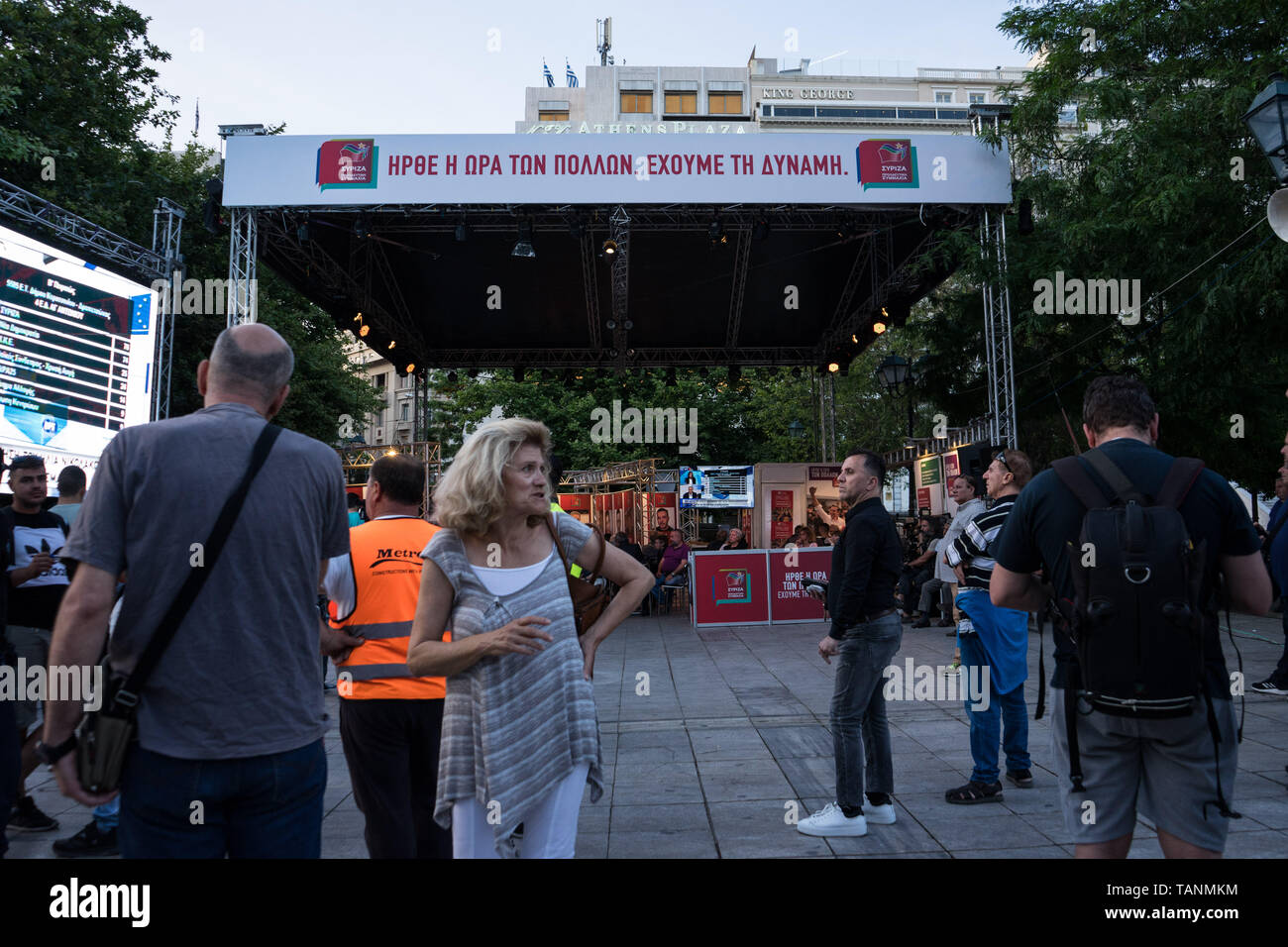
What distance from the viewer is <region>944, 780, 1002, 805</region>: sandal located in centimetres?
496

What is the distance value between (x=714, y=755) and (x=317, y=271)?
11.5 metres

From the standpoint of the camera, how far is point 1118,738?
2.63 m

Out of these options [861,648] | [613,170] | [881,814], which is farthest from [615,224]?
[881,814]

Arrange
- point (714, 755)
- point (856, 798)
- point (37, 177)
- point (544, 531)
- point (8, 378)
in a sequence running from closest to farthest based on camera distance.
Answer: point (544, 531) → point (856, 798) → point (714, 755) → point (8, 378) → point (37, 177)

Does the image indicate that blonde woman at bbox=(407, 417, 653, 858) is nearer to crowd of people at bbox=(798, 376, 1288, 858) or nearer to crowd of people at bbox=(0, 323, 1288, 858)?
crowd of people at bbox=(0, 323, 1288, 858)

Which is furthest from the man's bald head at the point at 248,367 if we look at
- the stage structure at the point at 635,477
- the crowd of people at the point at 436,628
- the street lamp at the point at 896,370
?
the stage structure at the point at 635,477

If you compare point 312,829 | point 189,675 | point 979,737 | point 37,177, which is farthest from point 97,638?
point 37,177

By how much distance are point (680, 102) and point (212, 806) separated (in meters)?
73.0

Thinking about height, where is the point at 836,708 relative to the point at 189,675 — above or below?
below

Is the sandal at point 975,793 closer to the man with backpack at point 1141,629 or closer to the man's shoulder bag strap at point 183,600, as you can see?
the man with backpack at point 1141,629

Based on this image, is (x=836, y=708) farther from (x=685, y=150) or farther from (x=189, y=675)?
(x=685, y=150)

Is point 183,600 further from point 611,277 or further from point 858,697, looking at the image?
point 611,277

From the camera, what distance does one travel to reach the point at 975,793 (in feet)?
16.3

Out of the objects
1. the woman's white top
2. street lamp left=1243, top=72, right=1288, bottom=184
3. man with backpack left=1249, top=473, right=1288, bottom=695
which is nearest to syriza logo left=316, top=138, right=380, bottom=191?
street lamp left=1243, top=72, right=1288, bottom=184
